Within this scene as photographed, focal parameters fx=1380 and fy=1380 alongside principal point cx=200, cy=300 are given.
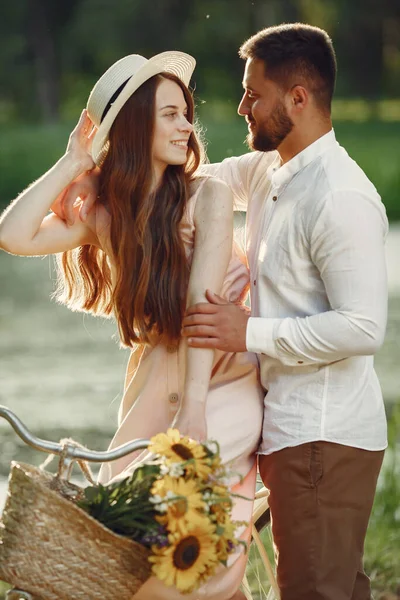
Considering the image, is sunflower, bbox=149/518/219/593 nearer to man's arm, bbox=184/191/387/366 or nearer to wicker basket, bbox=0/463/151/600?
wicker basket, bbox=0/463/151/600

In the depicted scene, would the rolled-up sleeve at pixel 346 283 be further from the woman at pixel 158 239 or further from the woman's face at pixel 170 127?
the woman's face at pixel 170 127

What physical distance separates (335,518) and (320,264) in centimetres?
69

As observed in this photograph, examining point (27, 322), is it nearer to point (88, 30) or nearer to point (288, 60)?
→ point (288, 60)

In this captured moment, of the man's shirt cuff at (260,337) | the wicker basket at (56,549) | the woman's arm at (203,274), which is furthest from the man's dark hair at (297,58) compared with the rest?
the wicker basket at (56,549)

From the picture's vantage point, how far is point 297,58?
3705 millimetres

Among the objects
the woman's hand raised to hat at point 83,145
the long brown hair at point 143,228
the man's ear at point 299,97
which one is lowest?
the long brown hair at point 143,228

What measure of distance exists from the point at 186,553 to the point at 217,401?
0.92 metres

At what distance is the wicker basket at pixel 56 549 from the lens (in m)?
2.86

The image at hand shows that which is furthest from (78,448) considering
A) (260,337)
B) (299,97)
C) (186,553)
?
(299,97)

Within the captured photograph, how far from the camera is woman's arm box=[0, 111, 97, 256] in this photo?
3.74m

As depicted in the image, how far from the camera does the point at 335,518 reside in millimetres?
3660

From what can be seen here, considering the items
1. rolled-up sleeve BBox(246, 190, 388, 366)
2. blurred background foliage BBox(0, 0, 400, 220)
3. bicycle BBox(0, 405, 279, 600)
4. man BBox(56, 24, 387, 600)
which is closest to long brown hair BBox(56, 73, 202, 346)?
man BBox(56, 24, 387, 600)

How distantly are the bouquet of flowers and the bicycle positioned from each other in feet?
0.22

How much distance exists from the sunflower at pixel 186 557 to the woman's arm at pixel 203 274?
725mm
